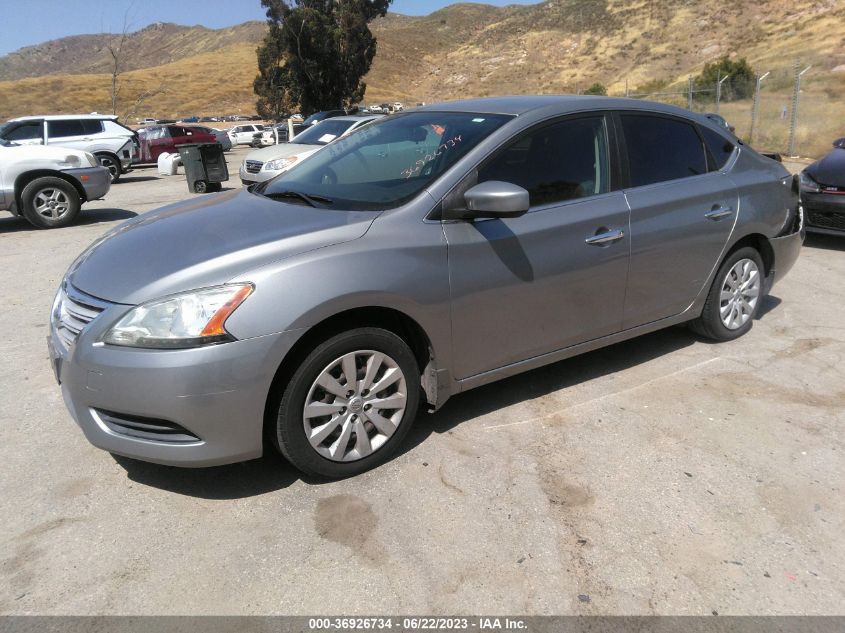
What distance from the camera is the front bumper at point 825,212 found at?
7387 mm

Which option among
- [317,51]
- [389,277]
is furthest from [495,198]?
[317,51]

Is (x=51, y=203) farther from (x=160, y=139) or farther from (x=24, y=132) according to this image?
(x=160, y=139)

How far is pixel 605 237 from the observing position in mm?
3678

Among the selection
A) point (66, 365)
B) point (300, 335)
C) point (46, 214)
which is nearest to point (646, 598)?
point (300, 335)

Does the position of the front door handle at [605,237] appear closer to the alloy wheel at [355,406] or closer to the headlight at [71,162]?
the alloy wheel at [355,406]

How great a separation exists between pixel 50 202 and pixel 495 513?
380 inches

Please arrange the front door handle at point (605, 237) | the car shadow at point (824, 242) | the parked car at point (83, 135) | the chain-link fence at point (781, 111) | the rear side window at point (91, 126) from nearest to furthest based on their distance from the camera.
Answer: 1. the front door handle at point (605, 237)
2. the car shadow at point (824, 242)
3. the parked car at point (83, 135)
4. the rear side window at point (91, 126)
5. the chain-link fence at point (781, 111)

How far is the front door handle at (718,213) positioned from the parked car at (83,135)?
14641mm

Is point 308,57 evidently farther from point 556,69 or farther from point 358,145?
point 358,145

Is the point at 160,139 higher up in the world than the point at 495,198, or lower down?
higher up

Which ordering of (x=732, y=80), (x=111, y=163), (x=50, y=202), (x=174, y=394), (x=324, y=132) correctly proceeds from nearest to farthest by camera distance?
1. (x=174, y=394)
2. (x=50, y=202)
3. (x=324, y=132)
4. (x=111, y=163)
5. (x=732, y=80)

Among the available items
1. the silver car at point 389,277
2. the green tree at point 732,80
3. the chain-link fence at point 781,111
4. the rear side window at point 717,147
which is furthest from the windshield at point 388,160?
the green tree at point 732,80

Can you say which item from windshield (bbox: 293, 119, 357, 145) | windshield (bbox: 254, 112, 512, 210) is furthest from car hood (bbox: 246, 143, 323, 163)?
windshield (bbox: 254, 112, 512, 210)

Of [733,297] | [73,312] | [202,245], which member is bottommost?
[733,297]
